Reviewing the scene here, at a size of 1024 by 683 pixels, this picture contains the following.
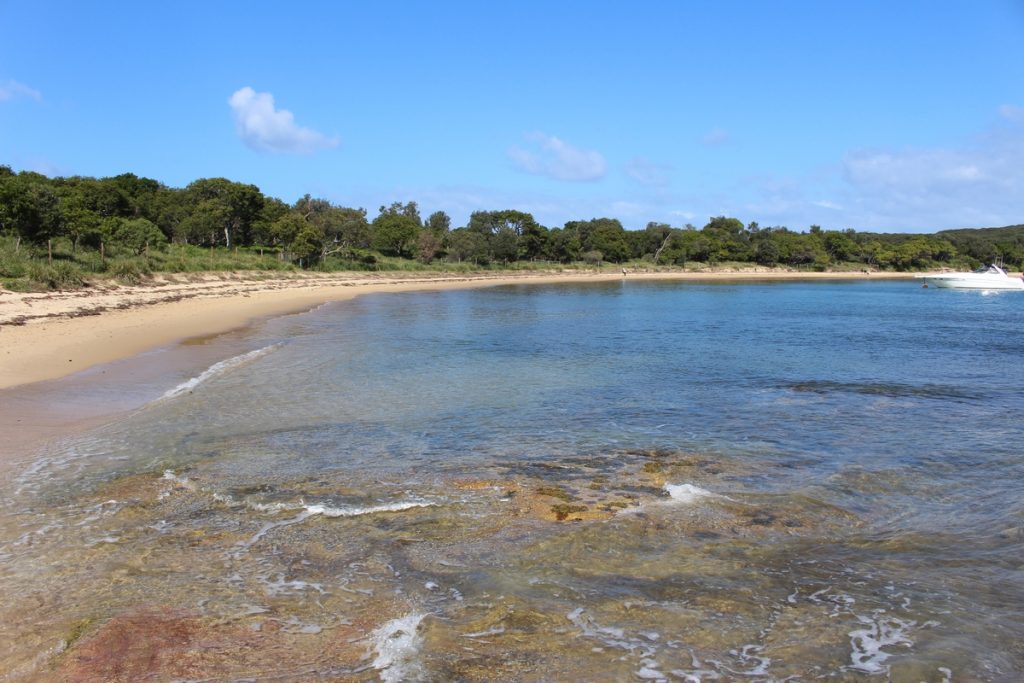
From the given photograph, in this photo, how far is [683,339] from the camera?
84.2 ft

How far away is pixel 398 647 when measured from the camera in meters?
4.45

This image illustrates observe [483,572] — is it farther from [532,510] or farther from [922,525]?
[922,525]

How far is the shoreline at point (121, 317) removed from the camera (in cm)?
1605

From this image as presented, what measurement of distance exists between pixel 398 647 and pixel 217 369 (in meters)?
13.5

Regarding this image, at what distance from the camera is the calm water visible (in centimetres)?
444

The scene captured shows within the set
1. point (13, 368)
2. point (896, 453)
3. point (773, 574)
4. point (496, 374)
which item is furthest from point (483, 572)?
point (13, 368)

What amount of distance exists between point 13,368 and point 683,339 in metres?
20.9

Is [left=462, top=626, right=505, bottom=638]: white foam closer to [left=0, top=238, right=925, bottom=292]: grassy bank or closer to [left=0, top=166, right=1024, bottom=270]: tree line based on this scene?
[left=0, top=238, right=925, bottom=292]: grassy bank

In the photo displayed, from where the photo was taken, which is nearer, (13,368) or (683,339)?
(13,368)

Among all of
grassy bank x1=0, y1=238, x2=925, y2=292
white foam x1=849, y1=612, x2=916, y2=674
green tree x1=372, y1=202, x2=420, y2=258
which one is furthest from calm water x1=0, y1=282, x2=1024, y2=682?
green tree x1=372, y1=202, x2=420, y2=258

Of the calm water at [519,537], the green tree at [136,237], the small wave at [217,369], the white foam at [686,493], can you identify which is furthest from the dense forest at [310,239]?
the white foam at [686,493]

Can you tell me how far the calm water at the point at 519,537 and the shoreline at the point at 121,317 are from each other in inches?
115

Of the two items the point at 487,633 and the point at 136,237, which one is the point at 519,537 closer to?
the point at 487,633

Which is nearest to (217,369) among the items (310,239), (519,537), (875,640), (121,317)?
(121,317)
